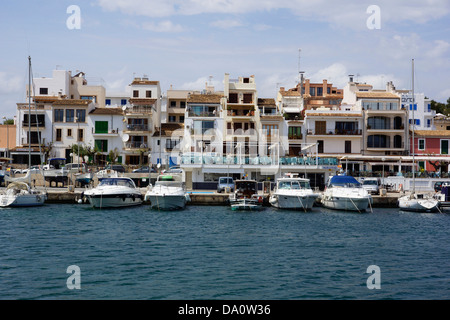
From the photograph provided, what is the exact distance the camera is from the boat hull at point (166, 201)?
4488 centimetres

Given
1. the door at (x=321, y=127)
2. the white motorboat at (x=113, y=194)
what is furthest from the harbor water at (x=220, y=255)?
the door at (x=321, y=127)

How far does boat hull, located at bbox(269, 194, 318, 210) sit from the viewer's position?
45094 millimetres

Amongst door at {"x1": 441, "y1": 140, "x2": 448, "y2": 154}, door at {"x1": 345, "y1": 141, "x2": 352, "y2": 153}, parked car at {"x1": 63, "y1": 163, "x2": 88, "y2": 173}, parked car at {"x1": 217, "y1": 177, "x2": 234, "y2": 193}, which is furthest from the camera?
door at {"x1": 441, "y1": 140, "x2": 448, "y2": 154}

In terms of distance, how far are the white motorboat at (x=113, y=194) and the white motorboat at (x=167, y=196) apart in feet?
4.73

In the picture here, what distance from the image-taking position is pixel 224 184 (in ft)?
177

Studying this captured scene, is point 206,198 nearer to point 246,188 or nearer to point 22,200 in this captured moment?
point 246,188

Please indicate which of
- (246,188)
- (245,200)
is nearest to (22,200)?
(245,200)

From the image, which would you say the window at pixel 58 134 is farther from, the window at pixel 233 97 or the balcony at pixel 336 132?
the balcony at pixel 336 132

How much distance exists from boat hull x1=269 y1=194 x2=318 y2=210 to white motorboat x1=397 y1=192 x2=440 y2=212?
895cm

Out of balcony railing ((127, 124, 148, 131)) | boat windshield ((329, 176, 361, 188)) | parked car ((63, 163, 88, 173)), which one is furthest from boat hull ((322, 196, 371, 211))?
balcony railing ((127, 124, 148, 131))

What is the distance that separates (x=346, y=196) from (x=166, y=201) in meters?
16.1

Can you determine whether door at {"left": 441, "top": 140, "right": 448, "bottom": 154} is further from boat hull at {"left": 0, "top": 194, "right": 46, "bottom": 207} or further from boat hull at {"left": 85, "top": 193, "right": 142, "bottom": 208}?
boat hull at {"left": 0, "top": 194, "right": 46, "bottom": 207}

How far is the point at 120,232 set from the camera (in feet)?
107
